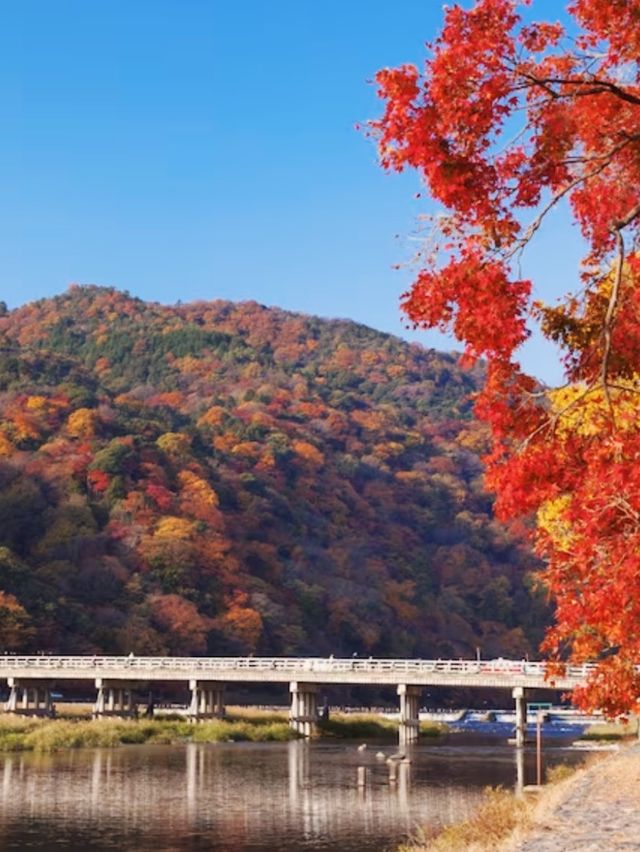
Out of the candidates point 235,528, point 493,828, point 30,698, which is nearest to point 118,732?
point 30,698

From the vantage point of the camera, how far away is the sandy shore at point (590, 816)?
16281 millimetres

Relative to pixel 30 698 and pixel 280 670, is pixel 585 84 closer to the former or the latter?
pixel 280 670

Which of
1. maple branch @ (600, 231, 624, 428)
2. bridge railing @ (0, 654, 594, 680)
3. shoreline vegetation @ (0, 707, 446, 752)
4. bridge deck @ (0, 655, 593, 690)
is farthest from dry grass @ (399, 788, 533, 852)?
bridge railing @ (0, 654, 594, 680)

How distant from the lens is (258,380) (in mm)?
176250

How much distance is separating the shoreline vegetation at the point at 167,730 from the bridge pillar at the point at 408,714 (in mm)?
4198

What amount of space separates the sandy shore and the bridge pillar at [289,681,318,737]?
138ft

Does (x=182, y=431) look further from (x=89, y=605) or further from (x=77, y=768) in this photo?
(x=77, y=768)

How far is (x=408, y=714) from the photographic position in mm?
68375

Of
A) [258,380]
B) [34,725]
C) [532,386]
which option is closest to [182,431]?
[258,380]

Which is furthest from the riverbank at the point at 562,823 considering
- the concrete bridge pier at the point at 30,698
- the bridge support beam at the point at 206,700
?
the concrete bridge pier at the point at 30,698

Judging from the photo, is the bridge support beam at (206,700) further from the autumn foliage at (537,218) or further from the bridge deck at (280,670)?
the autumn foliage at (537,218)

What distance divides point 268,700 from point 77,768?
57.9 m

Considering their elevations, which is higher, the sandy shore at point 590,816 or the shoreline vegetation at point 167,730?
the sandy shore at point 590,816

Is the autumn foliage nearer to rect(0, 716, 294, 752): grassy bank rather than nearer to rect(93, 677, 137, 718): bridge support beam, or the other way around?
rect(0, 716, 294, 752): grassy bank
